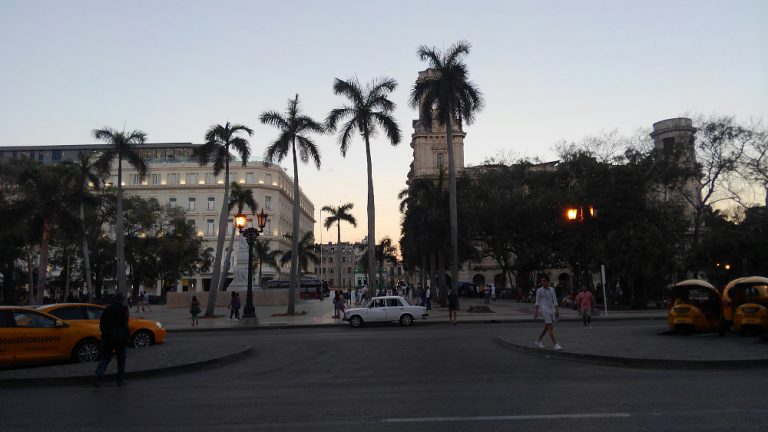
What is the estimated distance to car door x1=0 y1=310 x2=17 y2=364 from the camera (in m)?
12.9

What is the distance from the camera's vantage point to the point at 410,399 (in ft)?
29.6

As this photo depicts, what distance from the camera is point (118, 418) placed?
811 centimetres

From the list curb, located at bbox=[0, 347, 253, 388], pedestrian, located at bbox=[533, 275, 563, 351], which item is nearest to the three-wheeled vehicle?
pedestrian, located at bbox=[533, 275, 563, 351]

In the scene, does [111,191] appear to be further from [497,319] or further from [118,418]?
[118,418]

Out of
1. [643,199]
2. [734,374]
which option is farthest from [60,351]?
[643,199]

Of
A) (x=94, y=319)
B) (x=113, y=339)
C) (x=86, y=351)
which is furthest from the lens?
(x=94, y=319)

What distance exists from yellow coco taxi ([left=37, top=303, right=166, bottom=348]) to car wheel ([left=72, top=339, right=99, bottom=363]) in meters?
0.42

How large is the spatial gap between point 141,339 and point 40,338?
4568 mm

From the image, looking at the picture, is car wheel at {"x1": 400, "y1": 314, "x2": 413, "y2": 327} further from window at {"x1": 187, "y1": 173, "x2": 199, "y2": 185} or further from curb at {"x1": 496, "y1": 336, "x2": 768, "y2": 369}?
window at {"x1": 187, "y1": 173, "x2": 199, "y2": 185}

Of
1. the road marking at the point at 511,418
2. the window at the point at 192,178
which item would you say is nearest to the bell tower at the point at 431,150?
the window at the point at 192,178

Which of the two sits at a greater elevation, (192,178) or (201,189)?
(192,178)

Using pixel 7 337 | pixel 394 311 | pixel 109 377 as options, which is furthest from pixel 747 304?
pixel 7 337

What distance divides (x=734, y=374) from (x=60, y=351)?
14.1 metres

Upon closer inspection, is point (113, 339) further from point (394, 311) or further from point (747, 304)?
point (394, 311)
